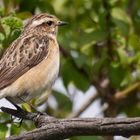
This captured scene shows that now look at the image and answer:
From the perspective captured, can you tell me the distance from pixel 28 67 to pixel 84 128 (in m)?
2.67

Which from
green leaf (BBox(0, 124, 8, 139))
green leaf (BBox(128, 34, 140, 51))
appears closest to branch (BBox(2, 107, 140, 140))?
green leaf (BBox(0, 124, 8, 139))

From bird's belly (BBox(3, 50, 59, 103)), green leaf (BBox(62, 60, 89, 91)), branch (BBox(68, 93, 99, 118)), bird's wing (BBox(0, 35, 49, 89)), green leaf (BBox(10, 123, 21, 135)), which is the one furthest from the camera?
branch (BBox(68, 93, 99, 118))

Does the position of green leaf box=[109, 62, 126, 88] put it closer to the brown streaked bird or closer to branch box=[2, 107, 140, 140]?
the brown streaked bird

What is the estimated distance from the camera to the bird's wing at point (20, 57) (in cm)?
797

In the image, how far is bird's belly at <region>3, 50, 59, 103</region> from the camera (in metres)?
7.82

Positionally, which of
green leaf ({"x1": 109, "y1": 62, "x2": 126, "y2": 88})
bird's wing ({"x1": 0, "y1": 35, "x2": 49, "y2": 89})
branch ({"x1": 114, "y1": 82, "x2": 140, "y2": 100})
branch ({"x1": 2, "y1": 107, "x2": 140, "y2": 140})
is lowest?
branch ({"x1": 114, "y1": 82, "x2": 140, "y2": 100})

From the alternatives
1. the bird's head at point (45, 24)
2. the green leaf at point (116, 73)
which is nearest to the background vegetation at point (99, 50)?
the green leaf at point (116, 73)

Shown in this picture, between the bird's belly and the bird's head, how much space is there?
Answer: 115cm

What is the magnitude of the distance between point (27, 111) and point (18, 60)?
1247mm

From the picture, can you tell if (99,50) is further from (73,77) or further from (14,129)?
(14,129)

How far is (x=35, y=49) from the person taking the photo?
8.47m

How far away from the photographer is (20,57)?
828 cm

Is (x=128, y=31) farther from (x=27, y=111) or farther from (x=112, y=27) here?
(x=27, y=111)

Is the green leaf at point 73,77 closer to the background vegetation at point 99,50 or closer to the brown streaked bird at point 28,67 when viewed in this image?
the background vegetation at point 99,50
